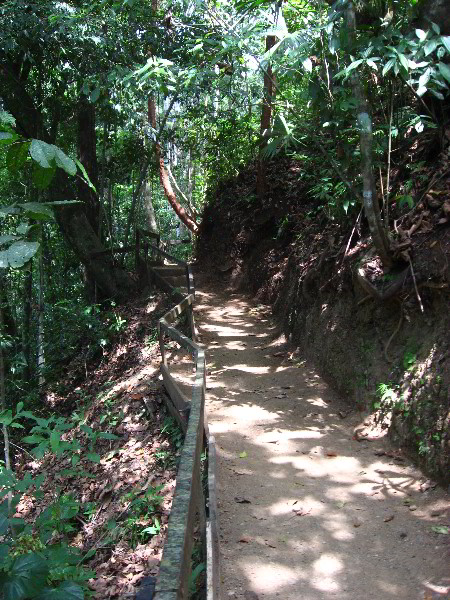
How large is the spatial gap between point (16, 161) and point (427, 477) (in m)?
4.82

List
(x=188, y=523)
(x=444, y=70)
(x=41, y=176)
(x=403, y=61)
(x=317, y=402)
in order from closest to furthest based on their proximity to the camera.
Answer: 1. (x=41, y=176)
2. (x=188, y=523)
3. (x=403, y=61)
4. (x=444, y=70)
5. (x=317, y=402)

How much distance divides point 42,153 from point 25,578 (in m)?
1.81

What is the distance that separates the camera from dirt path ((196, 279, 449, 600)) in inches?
164

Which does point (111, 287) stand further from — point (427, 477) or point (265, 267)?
point (427, 477)

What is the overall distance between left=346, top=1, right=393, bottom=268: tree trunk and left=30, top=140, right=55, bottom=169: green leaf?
5.57 metres

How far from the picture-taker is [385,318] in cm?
739

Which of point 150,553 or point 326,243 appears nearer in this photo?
point 150,553

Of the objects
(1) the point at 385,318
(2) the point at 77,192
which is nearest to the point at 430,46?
(1) the point at 385,318

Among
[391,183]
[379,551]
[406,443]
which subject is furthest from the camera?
[391,183]

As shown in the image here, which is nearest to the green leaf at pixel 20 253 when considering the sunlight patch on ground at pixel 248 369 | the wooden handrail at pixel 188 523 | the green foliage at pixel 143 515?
the wooden handrail at pixel 188 523

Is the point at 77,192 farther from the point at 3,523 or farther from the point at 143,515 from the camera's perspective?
the point at 3,523

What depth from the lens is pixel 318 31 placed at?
7.15 metres

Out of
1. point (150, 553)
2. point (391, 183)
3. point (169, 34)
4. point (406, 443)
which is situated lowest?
point (150, 553)

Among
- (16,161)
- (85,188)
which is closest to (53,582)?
(16,161)
